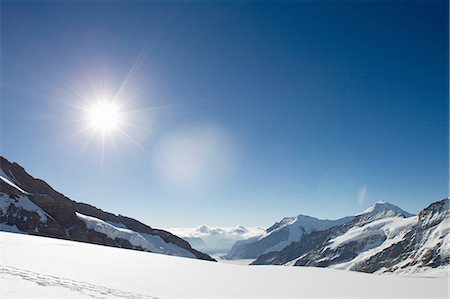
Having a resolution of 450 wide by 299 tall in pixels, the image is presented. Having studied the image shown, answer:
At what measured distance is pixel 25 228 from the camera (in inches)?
2650

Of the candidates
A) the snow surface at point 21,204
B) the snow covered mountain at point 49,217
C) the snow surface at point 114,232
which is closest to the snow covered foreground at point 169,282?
the snow covered mountain at point 49,217

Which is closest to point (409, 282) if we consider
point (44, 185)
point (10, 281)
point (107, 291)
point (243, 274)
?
point (243, 274)

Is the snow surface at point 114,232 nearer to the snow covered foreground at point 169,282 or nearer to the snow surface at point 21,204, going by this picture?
the snow surface at point 21,204

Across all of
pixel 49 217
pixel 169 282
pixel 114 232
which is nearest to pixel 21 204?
pixel 49 217

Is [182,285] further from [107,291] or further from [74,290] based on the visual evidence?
[74,290]

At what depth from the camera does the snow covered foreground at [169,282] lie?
799 cm

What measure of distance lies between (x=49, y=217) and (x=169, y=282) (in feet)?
259

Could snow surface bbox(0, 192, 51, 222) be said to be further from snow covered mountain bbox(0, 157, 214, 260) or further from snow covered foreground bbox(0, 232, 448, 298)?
snow covered foreground bbox(0, 232, 448, 298)

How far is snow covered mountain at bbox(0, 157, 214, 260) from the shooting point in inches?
2687

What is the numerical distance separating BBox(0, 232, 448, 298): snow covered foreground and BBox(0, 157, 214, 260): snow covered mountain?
6230cm

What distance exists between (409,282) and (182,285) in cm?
1140

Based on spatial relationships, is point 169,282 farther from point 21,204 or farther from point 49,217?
point 49,217

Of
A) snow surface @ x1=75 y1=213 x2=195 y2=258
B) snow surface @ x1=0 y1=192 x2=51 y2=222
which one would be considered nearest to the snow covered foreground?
snow surface @ x1=0 y1=192 x2=51 y2=222

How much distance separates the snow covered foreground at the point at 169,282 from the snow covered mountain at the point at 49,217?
62302 mm
